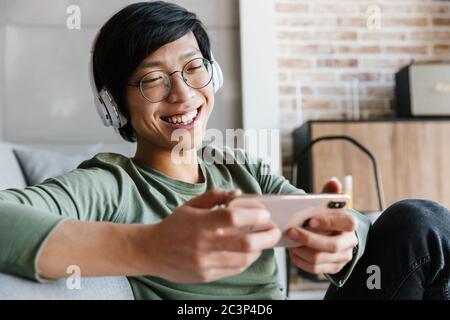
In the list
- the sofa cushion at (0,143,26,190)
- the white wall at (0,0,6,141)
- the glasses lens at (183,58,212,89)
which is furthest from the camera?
the white wall at (0,0,6,141)

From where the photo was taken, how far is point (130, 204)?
784 millimetres

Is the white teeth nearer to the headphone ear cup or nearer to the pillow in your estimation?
the headphone ear cup

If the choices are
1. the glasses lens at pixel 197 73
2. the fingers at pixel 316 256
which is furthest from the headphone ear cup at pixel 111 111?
the fingers at pixel 316 256

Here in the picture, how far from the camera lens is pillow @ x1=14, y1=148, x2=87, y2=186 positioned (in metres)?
Answer: 1.50

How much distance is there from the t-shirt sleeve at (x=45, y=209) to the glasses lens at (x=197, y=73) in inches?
8.5

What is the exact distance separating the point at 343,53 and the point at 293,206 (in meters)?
2.07

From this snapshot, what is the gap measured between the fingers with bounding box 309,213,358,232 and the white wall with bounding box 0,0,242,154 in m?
1.31

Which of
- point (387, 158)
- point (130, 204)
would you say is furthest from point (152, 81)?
point (387, 158)

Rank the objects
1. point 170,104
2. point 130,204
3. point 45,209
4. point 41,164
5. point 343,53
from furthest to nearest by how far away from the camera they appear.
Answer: point 343,53
point 41,164
point 170,104
point 130,204
point 45,209

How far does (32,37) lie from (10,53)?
0.10 metres

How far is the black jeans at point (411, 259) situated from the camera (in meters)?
0.79

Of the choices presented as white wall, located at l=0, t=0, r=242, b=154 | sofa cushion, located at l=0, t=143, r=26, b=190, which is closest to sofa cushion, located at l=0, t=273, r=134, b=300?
sofa cushion, located at l=0, t=143, r=26, b=190

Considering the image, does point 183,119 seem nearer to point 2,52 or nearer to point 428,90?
point 2,52
